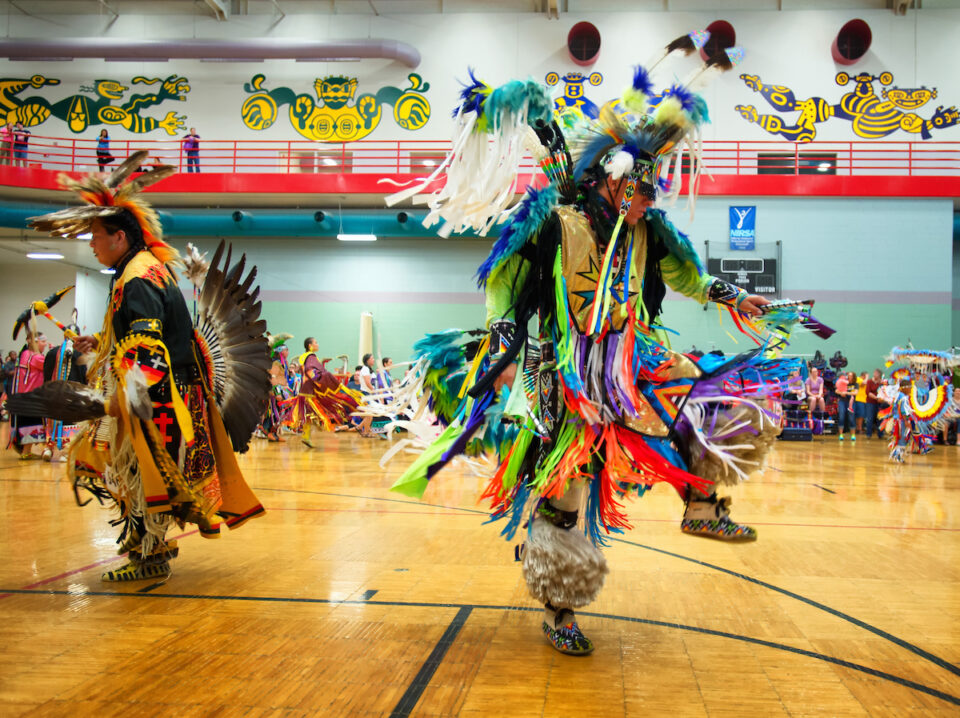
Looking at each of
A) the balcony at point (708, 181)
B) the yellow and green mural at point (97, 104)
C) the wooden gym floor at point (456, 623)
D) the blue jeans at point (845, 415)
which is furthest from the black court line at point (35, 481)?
the yellow and green mural at point (97, 104)

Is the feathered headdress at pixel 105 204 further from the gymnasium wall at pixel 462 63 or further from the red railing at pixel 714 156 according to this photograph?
the gymnasium wall at pixel 462 63

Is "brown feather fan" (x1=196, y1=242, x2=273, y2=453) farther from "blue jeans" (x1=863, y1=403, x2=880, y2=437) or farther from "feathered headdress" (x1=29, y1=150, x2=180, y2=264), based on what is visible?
"blue jeans" (x1=863, y1=403, x2=880, y2=437)

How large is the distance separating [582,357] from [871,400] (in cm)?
1210

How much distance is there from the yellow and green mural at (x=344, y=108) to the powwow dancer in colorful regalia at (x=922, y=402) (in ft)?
35.9

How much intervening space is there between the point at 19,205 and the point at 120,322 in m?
13.2

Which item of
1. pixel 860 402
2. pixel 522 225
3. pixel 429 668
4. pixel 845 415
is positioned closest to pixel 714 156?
pixel 860 402

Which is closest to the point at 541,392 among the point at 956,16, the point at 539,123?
the point at 539,123

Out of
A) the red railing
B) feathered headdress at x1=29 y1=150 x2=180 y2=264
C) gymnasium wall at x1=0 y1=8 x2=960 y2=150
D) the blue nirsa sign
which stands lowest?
feathered headdress at x1=29 y1=150 x2=180 y2=264

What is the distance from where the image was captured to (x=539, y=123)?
2.47 m

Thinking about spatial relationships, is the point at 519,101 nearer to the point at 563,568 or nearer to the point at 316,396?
the point at 563,568

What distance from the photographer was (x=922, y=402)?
9492 millimetres

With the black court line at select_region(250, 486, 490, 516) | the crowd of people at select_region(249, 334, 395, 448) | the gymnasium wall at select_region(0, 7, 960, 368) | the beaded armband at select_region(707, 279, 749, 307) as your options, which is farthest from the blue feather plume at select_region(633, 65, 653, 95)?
the gymnasium wall at select_region(0, 7, 960, 368)

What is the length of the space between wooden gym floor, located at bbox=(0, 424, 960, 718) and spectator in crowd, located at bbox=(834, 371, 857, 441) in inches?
329

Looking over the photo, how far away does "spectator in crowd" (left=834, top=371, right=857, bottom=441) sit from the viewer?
496 inches
